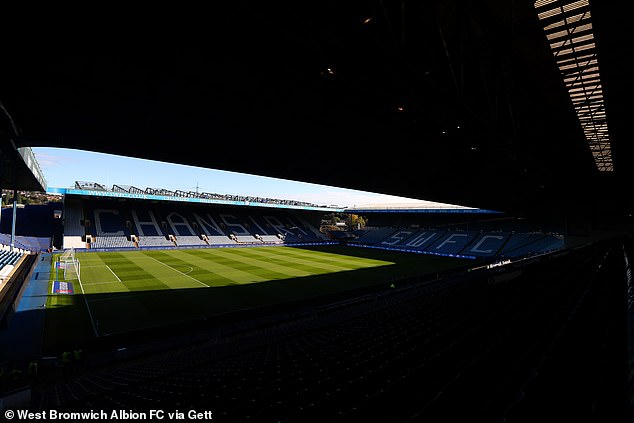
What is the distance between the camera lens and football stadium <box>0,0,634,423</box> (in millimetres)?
3129

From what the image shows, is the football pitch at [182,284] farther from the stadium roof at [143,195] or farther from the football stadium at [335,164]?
the stadium roof at [143,195]

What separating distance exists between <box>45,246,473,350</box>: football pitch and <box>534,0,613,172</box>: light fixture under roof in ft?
49.8

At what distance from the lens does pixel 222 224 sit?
4944 cm

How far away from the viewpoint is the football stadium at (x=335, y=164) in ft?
10.3

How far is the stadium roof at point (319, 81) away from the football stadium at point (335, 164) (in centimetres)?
5

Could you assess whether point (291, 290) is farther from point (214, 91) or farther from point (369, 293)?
point (214, 91)

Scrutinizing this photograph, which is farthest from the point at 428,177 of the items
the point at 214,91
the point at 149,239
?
the point at 149,239

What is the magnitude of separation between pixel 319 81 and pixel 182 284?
18563 millimetres

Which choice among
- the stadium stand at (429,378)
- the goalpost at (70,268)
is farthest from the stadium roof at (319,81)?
the goalpost at (70,268)

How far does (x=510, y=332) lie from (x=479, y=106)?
6535mm

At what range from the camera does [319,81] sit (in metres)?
6.61

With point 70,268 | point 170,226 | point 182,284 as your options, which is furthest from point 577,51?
point 170,226

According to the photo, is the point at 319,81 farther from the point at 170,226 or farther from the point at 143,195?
the point at 170,226

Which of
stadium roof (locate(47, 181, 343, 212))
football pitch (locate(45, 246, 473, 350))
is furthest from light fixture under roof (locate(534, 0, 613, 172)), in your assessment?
stadium roof (locate(47, 181, 343, 212))
